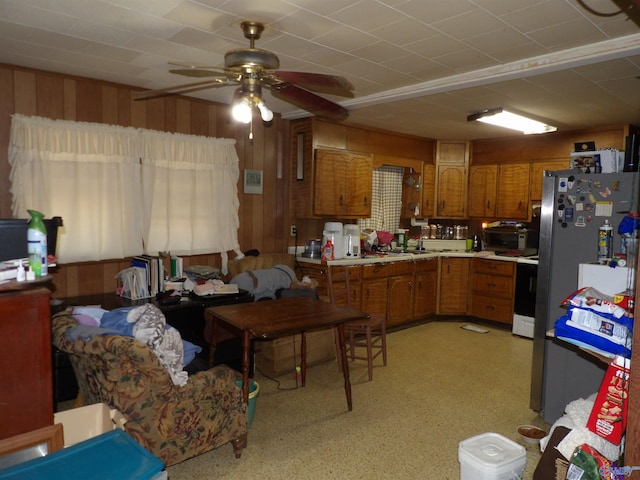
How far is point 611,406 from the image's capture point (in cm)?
170

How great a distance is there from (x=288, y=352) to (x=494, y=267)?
9.76ft

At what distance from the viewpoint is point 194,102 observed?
4.23 m

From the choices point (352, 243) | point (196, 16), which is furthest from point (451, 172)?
point (196, 16)

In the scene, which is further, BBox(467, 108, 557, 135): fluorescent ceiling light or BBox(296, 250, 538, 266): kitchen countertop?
BBox(296, 250, 538, 266): kitchen countertop

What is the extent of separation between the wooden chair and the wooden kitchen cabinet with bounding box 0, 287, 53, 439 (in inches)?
84.0

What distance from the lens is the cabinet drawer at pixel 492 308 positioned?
5.34 metres

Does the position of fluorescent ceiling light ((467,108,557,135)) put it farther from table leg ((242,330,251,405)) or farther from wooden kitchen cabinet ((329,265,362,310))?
table leg ((242,330,251,405))

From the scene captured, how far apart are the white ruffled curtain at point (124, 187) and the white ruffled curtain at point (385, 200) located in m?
2.02

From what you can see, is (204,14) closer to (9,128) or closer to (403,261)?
(9,128)

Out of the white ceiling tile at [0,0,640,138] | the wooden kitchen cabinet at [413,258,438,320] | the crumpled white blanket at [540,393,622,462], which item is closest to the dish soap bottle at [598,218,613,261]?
the white ceiling tile at [0,0,640,138]

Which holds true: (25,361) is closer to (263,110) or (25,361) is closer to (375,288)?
(263,110)

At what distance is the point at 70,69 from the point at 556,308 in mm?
4030

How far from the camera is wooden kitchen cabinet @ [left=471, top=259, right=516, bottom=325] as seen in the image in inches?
210

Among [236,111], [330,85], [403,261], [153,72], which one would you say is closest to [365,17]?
[330,85]
